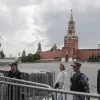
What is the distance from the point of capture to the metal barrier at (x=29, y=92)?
17.3ft

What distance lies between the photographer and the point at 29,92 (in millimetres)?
6062

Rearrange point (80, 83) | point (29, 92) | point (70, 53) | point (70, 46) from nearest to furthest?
point (29, 92) → point (80, 83) → point (70, 53) → point (70, 46)

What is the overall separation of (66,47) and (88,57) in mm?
12648

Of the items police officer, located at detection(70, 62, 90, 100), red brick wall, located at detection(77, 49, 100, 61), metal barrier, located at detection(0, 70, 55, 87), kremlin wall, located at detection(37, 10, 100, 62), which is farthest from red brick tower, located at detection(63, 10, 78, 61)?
police officer, located at detection(70, 62, 90, 100)

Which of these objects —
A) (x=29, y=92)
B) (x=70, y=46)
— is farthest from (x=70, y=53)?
(x=29, y=92)

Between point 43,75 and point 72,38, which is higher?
point 72,38

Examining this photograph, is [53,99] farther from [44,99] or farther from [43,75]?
[43,75]

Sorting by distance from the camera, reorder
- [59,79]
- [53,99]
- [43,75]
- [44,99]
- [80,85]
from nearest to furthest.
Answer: [53,99] → [44,99] → [80,85] → [59,79] → [43,75]

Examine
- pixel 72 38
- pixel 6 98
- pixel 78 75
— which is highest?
pixel 72 38

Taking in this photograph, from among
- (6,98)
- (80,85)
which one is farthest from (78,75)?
(6,98)

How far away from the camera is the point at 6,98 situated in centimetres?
696

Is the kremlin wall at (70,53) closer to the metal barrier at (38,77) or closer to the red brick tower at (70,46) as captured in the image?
the red brick tower at (70,46)

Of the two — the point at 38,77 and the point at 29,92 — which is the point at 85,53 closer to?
the point at 38,77

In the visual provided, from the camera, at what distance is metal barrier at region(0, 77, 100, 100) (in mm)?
5266
